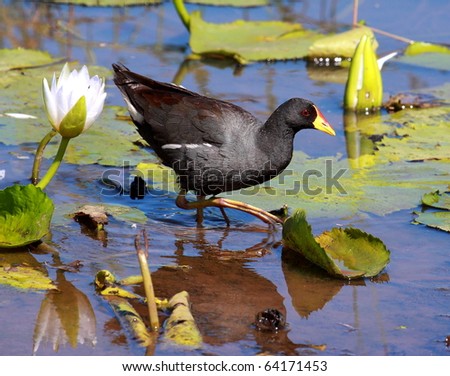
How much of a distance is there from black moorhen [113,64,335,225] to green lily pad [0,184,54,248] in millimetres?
1125

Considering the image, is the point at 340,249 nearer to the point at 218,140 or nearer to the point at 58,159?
the point at 218,140

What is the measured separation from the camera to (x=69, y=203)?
514 centimetres

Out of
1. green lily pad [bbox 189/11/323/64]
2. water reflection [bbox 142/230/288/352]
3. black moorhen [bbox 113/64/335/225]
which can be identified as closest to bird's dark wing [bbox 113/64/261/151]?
black moorhen [bbox 113/64/335/225]

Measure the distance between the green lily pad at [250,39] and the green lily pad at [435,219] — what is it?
10.8 ft

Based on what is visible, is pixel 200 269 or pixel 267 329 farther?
pixel 200 269

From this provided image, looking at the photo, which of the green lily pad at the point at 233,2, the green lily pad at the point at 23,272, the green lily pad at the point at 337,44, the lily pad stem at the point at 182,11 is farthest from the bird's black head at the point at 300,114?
the green lily pad at the point at 233,2

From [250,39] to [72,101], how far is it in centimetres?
435

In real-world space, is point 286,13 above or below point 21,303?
above

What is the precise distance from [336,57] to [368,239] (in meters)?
4.29

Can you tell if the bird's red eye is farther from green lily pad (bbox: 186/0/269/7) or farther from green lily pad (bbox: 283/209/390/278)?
green lily pad (bbox: 186/0/269/7)

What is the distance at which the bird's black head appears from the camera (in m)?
5.15

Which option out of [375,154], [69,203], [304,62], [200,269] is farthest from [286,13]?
[200,269]

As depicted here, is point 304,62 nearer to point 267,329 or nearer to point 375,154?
point 375,154

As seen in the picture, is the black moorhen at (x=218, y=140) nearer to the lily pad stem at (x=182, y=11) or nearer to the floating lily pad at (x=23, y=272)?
the floating lily pad at (x=23, y=272)
